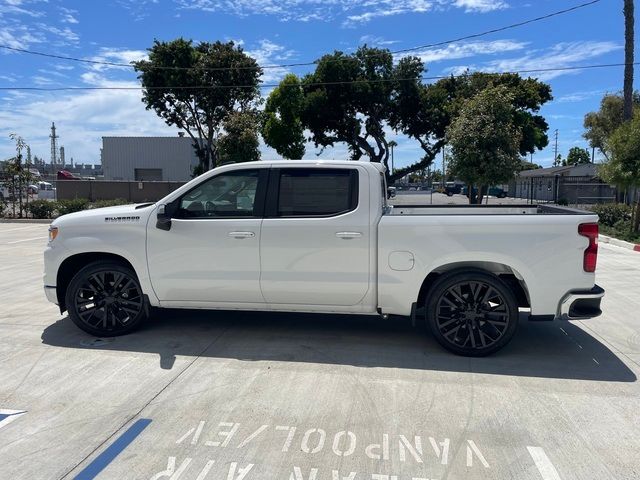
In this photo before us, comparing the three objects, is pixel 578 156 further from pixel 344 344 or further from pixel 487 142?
pixel 344 344

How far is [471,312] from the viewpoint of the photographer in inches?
199

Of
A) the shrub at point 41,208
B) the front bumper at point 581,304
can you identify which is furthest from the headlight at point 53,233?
the shrub at point 41,208

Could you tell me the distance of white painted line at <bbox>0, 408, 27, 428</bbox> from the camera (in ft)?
12.6

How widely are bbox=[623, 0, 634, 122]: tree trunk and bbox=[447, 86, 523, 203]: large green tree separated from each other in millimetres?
4789

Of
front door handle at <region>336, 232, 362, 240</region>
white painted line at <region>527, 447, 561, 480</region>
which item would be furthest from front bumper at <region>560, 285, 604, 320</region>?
front door handle at <region>336, 232, 362, 240</region>

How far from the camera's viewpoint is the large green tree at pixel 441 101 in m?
37.9

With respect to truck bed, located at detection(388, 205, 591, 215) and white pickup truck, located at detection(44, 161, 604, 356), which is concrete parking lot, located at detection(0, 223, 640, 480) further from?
truck bed, located at detection(388, 205, 591, 215)

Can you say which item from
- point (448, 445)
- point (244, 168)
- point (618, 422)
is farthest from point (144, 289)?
point (618, 422)

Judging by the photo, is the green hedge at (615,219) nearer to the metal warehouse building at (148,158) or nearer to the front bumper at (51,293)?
the front bumper at (51,293)

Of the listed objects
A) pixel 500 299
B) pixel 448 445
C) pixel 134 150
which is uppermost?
pixel 134 150

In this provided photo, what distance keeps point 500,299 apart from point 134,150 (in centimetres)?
5235

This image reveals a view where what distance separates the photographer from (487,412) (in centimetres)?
401

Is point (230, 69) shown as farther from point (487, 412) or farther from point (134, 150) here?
point (487, 412)

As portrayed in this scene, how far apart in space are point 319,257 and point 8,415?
2.91 metres
